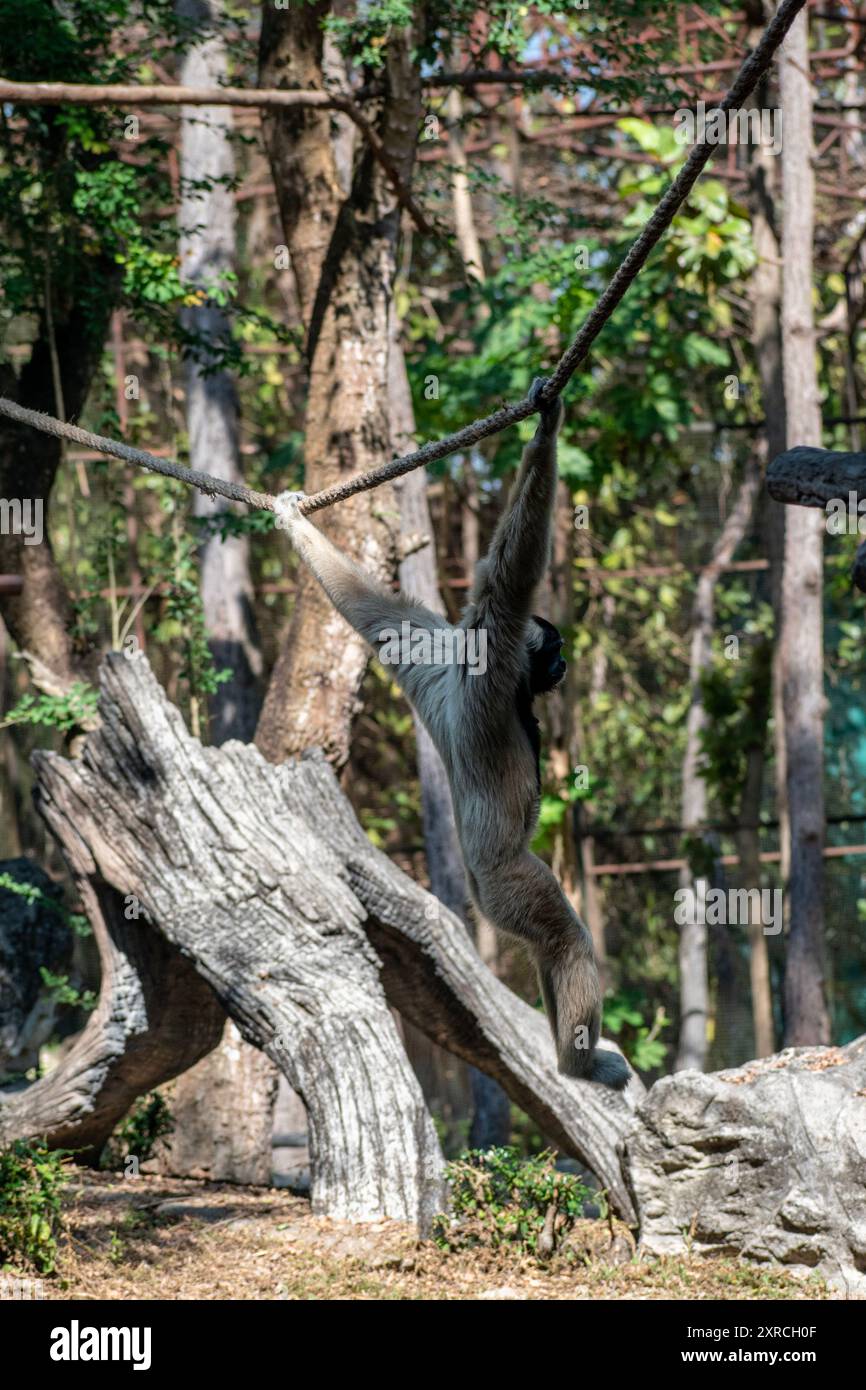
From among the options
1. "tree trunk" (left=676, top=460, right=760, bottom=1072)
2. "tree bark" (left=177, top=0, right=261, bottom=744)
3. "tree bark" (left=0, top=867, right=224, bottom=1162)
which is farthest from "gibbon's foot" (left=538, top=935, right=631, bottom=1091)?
"tree bark" (left=177, top=0, right=261, bottom=744)

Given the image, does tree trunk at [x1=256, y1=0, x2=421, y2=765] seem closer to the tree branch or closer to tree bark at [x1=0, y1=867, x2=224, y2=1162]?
the tree branch

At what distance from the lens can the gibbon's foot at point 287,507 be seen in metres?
5.34

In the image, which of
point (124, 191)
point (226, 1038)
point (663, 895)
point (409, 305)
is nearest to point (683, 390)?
point (409, 305)

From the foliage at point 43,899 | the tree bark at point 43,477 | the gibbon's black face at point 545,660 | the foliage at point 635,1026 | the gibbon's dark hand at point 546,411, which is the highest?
the tree bark at point 43,477

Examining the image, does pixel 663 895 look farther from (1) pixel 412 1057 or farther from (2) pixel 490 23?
(2) pixel 490 23

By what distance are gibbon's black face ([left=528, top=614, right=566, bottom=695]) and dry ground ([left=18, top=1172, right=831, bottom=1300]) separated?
247 centimetres

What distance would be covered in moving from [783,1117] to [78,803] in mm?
3987

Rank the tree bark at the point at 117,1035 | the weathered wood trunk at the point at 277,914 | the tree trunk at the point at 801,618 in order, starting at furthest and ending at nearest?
the tree trunk at the point at 801,618 < the tree bark at the point at 117,1035 < the weathered wood trunk at the point at 277,914

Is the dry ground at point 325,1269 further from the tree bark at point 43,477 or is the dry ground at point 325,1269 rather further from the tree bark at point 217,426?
the tree bark at point 217,426

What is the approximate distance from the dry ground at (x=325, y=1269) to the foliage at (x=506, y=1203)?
11 centimetres

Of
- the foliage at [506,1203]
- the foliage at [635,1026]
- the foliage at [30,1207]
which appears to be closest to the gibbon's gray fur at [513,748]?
the foliage at [506,1203]

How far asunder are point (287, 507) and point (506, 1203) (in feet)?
10.8

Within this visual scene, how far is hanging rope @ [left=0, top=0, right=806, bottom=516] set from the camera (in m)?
3.55

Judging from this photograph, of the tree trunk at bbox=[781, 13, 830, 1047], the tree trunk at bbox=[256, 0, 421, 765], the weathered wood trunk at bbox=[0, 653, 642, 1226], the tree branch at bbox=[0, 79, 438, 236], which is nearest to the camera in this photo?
the tree branch at bbox=[0, 79, 438, 236]
